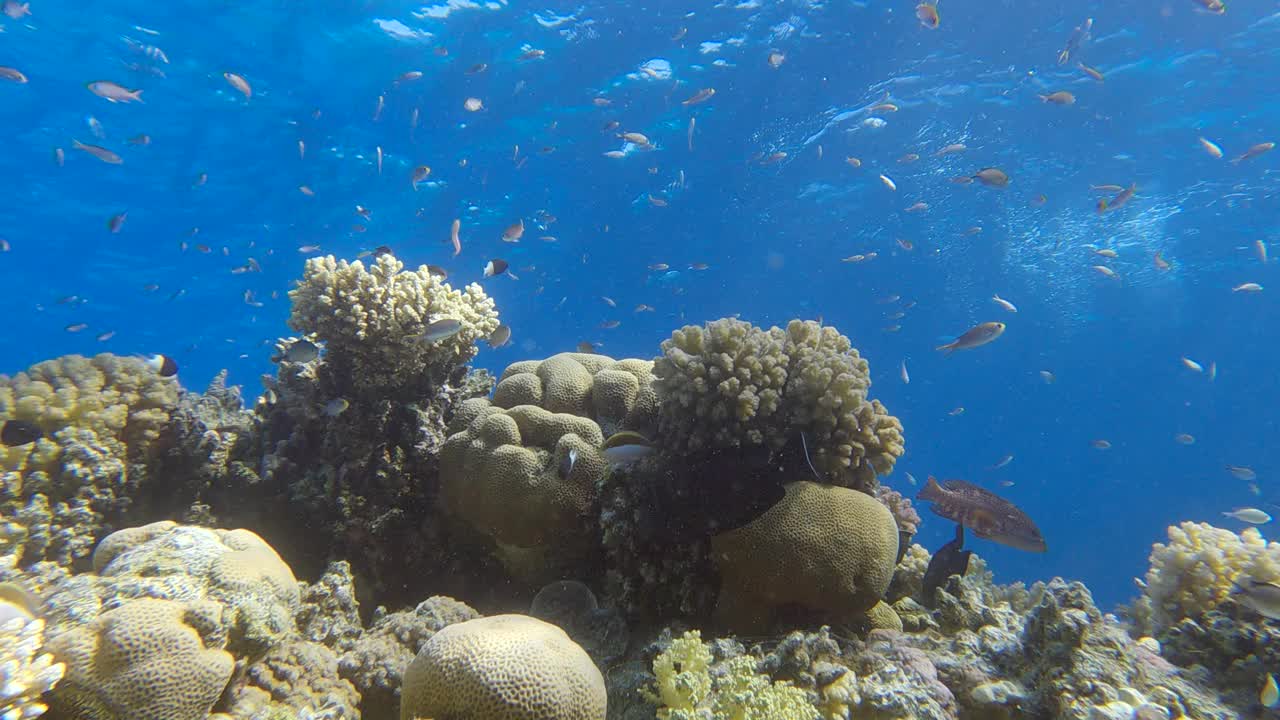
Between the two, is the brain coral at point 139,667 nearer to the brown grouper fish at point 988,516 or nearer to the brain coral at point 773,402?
the brain coral at point 773,402

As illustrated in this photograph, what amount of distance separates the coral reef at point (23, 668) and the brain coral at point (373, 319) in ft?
9.27

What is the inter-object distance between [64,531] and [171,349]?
60381mm

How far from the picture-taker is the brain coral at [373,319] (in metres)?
5.12

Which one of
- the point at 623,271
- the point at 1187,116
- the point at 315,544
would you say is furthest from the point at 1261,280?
the point at 315,544

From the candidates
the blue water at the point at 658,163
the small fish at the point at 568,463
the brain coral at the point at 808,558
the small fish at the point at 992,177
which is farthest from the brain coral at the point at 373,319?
the blue water at the point at 658,163

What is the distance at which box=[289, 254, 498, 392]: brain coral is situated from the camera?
5.12m

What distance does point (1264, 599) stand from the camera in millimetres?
3531

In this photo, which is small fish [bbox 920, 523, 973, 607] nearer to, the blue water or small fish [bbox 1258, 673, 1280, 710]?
small fish [bbox 1258, 673, 1280, 710]

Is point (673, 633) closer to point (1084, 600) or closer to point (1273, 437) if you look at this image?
point (1084, 600)

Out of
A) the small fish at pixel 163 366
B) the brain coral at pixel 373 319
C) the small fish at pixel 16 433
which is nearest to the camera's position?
the small fish at pixel 16 433

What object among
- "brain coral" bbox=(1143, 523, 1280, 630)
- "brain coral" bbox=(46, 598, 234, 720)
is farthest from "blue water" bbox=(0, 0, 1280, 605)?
"brain coral" bbox=(1143, 523, 1280, 630)

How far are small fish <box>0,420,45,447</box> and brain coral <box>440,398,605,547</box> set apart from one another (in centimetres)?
302


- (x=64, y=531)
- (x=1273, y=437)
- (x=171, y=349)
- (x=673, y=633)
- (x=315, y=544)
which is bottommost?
(x=64, y=531)

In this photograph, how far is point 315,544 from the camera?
191 inches
